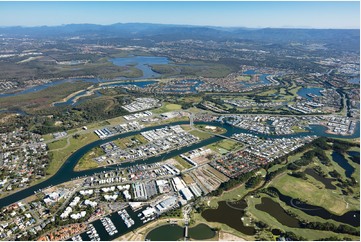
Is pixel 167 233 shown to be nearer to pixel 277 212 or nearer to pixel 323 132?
pixel 277 212

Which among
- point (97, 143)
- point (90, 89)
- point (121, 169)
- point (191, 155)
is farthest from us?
point (90, 89)

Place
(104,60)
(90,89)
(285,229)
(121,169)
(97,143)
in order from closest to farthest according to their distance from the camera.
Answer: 1. (285,229)
2. (121,169)
3. (97,143)
4. (90,89)
5. (104,60)

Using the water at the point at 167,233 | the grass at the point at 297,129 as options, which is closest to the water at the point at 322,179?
the grass at the point at 297,129

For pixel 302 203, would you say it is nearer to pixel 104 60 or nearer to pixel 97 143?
pixel 97 143

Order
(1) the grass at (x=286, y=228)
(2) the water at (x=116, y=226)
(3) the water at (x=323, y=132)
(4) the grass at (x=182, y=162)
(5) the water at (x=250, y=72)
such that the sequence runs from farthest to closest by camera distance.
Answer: (5) the water at (x=250, y=72) → (3) the water at (x=323, y=132) → (4) the grass at (x=182, y=162) → (1) the grass at (x=286, y=228) → (2) the water at (x=116, y=226)

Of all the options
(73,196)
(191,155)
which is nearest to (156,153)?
(191,155)

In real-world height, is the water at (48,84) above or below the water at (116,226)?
above

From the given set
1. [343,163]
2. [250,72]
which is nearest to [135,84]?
[250,72]

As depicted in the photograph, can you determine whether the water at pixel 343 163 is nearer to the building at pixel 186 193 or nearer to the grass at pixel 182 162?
the grass at pixel 182 162
